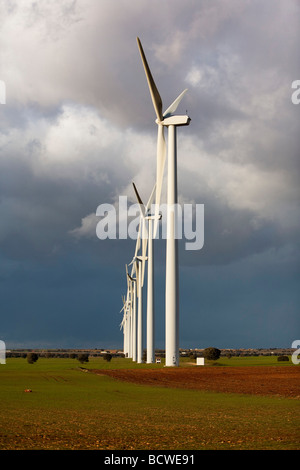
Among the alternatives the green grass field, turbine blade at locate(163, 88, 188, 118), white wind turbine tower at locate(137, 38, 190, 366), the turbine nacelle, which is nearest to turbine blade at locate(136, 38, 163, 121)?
white wind turbine tower at locate(137, 38, 190, 366)

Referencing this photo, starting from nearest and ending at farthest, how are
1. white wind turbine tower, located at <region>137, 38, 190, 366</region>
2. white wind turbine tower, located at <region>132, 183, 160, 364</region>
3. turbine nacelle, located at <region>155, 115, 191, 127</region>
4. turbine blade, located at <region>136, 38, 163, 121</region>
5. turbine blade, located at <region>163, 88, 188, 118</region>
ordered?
turbine blade, located at <region>136, 38, 163, 121</region>, white wind turbine tower, located at <region>137, 38, 190, 366</region>, turbine nacelle, located at <region>155, 115, 191, 127</region>, turbine blade, located at <region>163, 88, 188, 118</region>, white wind turbine tower, located at <region>132, 183, 160, 364</region>

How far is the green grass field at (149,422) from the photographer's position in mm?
21031

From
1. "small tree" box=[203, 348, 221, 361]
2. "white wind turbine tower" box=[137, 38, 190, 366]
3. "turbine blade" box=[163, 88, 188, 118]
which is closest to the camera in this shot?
"white wind turbine tower" box=[137, 38, 190, 366]

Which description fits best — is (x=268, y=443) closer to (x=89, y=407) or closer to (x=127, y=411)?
(x=127, y=411)

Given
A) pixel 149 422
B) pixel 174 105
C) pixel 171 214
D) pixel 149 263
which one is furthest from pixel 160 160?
pixel 149 422

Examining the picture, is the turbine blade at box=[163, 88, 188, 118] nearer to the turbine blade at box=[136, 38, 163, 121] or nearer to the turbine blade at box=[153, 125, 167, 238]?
the turbine blade at box=[136, 38, 163, 121]

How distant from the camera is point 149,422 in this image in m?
28.0

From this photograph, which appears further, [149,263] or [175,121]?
[149,263]

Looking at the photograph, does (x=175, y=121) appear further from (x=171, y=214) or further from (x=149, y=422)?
(x=149, y=422)

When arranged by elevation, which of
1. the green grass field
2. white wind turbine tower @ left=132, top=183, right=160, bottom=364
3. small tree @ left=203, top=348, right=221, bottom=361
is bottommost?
the green grass field

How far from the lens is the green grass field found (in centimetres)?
2103
